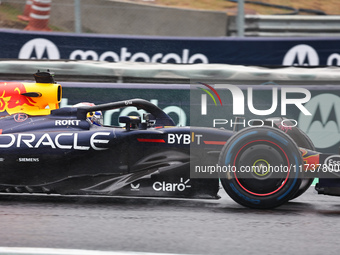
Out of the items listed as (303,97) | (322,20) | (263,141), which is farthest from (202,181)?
(322,20)

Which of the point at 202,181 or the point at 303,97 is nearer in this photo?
the point at 202,181

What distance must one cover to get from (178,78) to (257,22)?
4.67 meters

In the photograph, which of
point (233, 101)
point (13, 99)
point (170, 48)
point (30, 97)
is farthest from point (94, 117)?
point (170, 48)

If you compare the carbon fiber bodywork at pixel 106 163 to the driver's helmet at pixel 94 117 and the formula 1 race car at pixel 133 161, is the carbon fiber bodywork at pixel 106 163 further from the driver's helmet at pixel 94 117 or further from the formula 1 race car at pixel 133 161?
the driver's helmet at pixel 94 117

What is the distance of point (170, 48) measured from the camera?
11.1 metres

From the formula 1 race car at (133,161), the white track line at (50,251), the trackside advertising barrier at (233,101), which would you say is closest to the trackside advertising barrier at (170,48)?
the trackside advertising barrier at (233,101)

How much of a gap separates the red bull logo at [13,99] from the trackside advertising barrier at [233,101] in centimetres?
260

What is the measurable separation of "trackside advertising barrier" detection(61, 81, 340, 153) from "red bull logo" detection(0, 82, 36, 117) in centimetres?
260

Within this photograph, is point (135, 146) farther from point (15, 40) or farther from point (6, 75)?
point (15, 40)

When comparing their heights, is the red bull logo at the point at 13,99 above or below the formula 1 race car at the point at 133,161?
above

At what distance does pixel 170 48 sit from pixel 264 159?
6.44 meters

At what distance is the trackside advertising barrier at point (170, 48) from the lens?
36.3ft

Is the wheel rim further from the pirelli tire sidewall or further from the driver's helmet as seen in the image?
the driver's helmet

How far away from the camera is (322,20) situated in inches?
520
